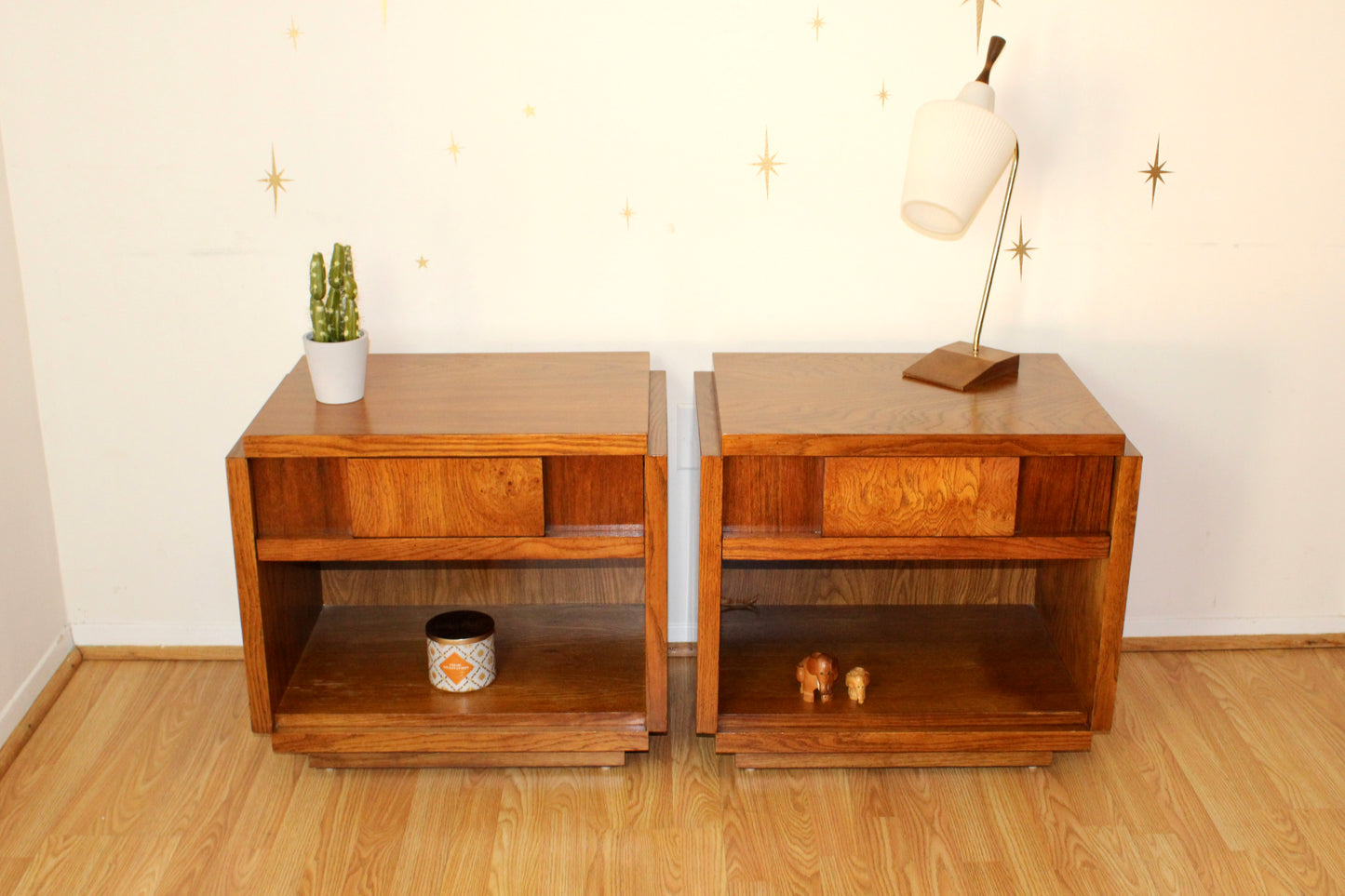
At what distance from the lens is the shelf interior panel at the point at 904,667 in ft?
6.15

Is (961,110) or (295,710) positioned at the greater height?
(961,110)

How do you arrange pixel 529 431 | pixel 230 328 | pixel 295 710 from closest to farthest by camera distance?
pixel 529 431 → pixel 295 710 → pixel 230 328

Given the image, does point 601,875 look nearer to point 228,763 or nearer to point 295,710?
point 295,710

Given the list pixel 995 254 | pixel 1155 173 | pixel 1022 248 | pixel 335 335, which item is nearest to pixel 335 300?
pixel 335 335

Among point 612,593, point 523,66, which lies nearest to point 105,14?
point 523,66

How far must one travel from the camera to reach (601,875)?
5.62ft

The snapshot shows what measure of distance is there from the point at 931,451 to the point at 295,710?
1031 millimetres

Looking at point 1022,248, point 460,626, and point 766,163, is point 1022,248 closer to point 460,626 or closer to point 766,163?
point 766,163

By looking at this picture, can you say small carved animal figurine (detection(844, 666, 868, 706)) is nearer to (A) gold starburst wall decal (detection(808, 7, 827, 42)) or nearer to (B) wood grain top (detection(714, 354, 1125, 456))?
(B) wood grain top (detection(714, 354, 1125, 456))

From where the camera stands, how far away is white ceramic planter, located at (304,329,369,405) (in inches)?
68.5

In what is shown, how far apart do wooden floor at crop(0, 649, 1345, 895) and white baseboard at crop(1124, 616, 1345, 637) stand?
22 centimetres

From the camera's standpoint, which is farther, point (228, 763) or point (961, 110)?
point (228, 763)

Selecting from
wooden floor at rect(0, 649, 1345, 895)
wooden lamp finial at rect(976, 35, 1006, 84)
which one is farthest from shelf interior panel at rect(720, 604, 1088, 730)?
wooden lamp finial at rect(976, 35, 1006, 84)

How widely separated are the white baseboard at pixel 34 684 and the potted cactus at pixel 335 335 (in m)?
0.78
